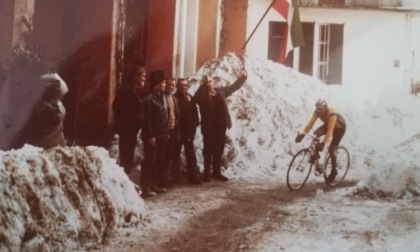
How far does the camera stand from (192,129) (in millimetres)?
7090

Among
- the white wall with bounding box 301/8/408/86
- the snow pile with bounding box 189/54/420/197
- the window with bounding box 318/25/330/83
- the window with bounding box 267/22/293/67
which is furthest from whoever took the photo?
the window with bounding box 318/25/330/83

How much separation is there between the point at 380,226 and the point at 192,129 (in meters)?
3.18

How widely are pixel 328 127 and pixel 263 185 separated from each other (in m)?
1.31

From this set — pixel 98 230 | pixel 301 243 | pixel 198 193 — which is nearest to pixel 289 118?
pixel 198 193

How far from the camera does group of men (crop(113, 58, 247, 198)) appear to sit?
570cm

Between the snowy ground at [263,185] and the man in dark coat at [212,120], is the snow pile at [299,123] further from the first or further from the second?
the man in dark coat at [212,120]

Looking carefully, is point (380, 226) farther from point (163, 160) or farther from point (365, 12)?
point (365, 12)

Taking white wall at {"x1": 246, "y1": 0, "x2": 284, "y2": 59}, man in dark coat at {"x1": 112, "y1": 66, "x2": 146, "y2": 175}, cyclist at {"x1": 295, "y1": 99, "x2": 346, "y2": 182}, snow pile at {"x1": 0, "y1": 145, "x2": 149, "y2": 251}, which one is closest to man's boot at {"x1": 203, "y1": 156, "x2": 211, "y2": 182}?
cyclist at {"x1": 295, "y1": 99, "x2": 346, "y2": 182}

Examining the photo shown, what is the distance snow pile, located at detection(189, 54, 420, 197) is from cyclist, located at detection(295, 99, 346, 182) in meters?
0.57

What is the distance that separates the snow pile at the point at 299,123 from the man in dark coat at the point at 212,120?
1.99ft

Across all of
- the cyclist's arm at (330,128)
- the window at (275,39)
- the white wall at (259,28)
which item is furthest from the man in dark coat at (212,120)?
the window at (275,39)

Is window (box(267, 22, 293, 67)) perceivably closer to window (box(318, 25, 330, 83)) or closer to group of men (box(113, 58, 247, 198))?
window (box(318, 25, 330, 83))

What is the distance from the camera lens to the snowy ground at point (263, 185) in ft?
12.0

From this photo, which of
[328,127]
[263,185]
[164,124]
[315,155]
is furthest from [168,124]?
[328,127]
